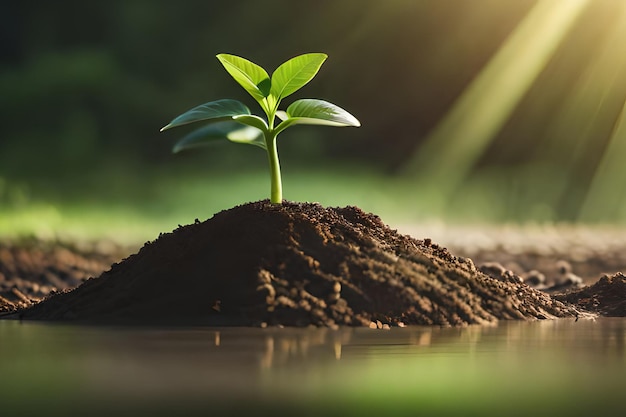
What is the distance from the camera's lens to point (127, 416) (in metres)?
2.32

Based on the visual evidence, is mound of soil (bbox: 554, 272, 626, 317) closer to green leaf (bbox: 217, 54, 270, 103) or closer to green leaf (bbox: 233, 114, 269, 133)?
green leaf (bbox: 233, 114, 269, 133)

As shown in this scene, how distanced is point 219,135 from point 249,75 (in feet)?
2.03

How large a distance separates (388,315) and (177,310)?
143cm

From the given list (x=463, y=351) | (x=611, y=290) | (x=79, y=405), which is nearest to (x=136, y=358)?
(x=79, y=405)

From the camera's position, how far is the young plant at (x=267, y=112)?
5.84 m

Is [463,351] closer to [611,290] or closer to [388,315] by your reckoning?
[388,315]

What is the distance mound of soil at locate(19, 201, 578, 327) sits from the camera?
5.30 metres

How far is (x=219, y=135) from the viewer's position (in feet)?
19.2

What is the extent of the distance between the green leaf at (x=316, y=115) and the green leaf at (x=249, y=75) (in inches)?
10.1

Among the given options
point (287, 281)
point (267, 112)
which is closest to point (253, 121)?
point (267, 112)

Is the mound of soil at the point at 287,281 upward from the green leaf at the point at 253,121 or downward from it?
downward

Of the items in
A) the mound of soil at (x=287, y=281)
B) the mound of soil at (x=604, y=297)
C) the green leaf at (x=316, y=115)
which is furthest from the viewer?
the mound of soil at (x=604, y=297)

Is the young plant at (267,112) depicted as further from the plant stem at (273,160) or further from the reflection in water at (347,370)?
the reflection in water at (347,370)

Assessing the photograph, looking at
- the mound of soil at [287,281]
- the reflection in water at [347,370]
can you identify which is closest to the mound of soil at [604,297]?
the mound of soil at [287,281]
